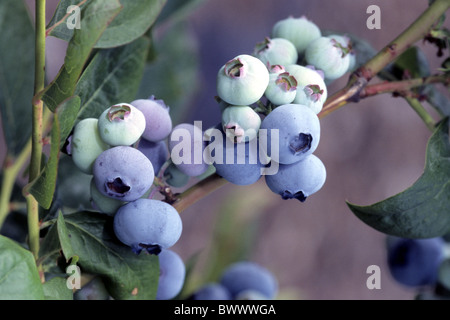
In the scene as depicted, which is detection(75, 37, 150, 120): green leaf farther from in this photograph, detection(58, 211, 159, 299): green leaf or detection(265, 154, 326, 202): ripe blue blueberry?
detection(265, 154, 326, 202): ripe blue blueberry

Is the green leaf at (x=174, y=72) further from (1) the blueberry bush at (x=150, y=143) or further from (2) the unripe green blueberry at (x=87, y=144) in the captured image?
(2) the unripe green blueberry at (x=87, y=144)

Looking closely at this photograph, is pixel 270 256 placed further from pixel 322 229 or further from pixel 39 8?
pixel 39 8

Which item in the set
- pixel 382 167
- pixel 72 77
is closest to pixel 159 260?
pixel 72 77

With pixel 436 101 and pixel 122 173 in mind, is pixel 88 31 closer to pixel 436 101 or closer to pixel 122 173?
pixel 122 173

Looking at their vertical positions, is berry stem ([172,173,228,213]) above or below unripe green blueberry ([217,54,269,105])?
below

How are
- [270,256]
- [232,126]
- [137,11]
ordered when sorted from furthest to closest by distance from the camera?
[270,256] → [137,11] → [232,126]

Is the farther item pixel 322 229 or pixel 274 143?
pixel 322 229

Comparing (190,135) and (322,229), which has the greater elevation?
(190,135)

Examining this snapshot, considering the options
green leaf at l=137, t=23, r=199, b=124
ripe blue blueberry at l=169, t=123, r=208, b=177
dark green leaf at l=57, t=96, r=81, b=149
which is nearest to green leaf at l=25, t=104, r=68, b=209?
dark green leaf at l=57, t=96, r=81, b=149
